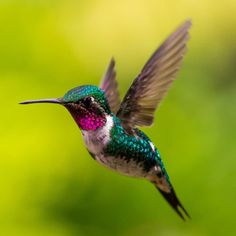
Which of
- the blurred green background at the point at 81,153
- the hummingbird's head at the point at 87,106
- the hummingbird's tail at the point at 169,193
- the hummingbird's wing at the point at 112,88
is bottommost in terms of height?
the blurred green background at the point at 81,153

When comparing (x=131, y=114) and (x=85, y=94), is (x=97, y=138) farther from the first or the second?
(x=131, y=114)

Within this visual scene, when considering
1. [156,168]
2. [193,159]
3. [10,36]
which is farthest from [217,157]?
[156,168]

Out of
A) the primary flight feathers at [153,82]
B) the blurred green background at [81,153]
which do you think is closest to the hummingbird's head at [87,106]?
the primary flight feathers at [153,82]

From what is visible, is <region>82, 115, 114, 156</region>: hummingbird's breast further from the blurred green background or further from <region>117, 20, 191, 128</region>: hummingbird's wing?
the blurred green background

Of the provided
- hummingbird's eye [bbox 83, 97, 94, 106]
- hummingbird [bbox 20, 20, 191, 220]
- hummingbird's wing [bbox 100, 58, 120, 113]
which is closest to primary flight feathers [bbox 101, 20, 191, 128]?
hummingbird [bbox 20, 20, 191, 220]

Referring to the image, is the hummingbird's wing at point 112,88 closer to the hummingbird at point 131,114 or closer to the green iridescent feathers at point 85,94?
the hummingbird at point 131,114

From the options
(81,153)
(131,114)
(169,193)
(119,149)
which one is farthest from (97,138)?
(81,153)

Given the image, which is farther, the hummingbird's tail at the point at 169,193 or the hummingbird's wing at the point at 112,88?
the hummingbird's wing at the point at 112,88
